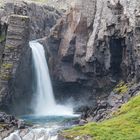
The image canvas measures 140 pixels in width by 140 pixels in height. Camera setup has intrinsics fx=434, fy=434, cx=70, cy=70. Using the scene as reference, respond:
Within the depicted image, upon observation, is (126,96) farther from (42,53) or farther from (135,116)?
(42,53)

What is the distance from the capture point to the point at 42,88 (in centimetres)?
8731

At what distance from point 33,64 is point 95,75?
1343 cm

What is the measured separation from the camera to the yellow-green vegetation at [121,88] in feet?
237

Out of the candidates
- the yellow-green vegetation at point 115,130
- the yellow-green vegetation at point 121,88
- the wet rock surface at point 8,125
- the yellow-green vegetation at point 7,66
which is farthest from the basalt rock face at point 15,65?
the yellow-green vegetation at point 115,130

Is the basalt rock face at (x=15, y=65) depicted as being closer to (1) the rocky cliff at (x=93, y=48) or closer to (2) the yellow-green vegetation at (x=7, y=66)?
(2) the yellow-green vegetation at (x=7, y=66)

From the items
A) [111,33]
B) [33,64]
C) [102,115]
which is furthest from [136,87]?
[33,64]

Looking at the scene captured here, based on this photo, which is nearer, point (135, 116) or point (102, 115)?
point (135, 116)

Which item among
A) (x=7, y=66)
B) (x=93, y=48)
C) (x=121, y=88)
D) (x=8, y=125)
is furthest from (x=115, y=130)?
(x=93, y=48)

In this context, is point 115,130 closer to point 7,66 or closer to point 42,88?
point 7,66

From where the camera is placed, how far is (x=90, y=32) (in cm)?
8538

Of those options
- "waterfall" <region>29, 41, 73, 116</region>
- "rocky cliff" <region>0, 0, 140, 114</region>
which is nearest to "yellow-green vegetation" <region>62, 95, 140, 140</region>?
"rocky cliff" <region>0, 0, 140, 114</region>

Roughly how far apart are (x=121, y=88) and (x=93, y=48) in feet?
36.3

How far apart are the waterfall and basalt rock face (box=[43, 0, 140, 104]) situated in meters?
1.48

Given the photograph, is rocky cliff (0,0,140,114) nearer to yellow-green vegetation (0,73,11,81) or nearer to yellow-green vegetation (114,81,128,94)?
yellow-green vegetation (114,81,128,94)
